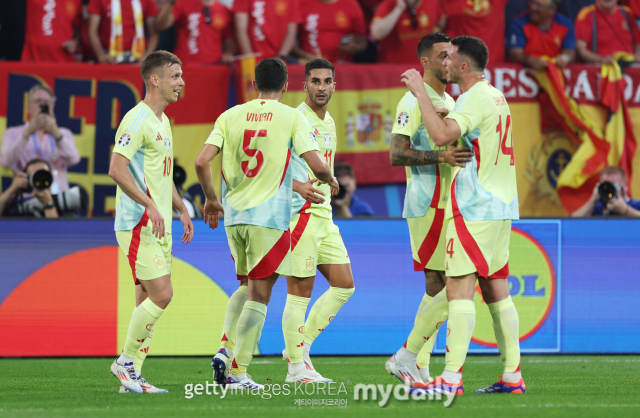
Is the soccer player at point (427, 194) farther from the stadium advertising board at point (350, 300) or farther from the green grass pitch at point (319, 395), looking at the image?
the stadium advertising board at point (350, 300)

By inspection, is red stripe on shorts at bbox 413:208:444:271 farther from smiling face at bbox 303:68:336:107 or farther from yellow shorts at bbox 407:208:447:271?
smiling face at bbox 303:68:336:107

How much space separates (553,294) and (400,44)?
14.2ft

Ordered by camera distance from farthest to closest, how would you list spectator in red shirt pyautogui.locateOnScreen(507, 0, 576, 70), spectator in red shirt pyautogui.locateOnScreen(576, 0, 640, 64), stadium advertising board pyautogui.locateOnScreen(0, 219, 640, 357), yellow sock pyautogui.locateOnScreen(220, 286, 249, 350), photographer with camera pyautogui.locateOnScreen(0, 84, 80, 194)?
spectator in red shirt pyautogui.locateOnScreen(576, 0, 640, 64), spectator in red shirt pyautogui.locateOnScreen(507, 0, 576, 70), photographer with camera pyautogui.locateOnScreen(0, 84, 80, 194), stadium advertising board pyautogui.locateOnScreen(0, 219, 640, 357), yellow sock pyautogui.locateOnScreen(220, 286, 249, 350)

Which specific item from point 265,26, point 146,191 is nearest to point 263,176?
point 146,191

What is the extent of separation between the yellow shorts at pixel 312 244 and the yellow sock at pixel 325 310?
0.81 ft

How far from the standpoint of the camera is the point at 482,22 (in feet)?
37.4

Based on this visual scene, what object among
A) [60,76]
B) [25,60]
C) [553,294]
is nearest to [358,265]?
[553,294]

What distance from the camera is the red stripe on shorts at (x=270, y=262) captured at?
5.70 meters

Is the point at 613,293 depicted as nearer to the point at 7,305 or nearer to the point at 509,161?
the point at 509,161

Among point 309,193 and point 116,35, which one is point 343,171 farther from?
point 309,193

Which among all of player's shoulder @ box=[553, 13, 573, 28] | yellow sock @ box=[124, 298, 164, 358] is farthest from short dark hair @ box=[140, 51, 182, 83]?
player's shoulder @ box=[553, 13, 573, 28]

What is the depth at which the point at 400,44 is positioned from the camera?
37.4 feet

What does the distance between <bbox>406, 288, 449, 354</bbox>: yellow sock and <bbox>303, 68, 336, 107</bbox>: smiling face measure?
1895mm

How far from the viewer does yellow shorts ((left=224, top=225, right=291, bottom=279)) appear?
5.70 metres
